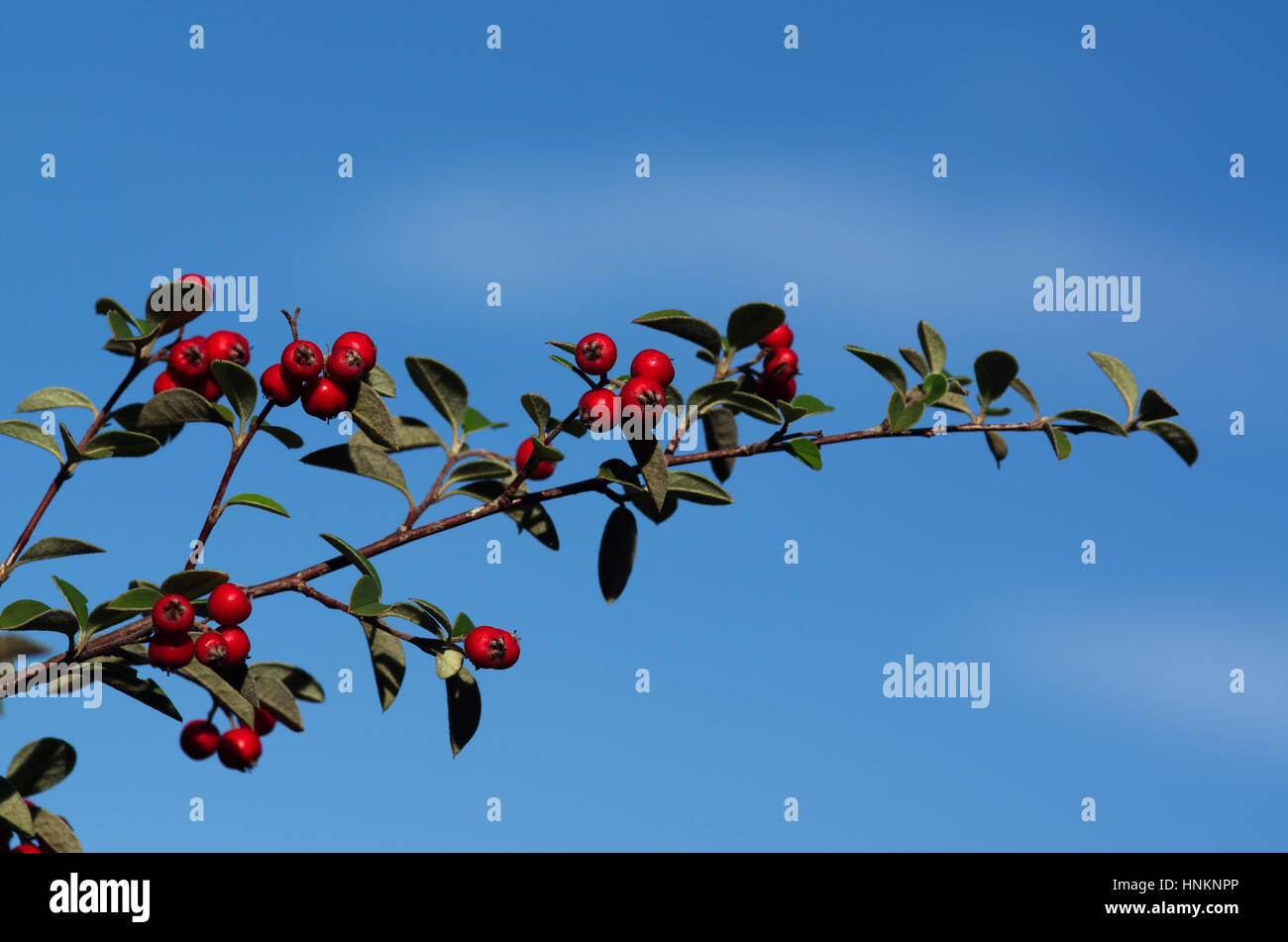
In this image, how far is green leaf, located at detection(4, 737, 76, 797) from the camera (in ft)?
12.3

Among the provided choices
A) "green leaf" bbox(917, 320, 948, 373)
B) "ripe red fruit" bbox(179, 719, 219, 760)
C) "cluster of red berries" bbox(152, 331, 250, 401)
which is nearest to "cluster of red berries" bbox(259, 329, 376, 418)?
"cluster of red berries" bbox(152, 331, 250, 401)

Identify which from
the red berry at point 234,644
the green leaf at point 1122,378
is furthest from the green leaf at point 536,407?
the green leaf at point 1122,378

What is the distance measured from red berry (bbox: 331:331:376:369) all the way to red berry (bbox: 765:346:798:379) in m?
1.51

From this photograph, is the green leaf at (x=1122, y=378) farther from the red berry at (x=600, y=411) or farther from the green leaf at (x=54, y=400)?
the green leaf at (x=54, y=400)

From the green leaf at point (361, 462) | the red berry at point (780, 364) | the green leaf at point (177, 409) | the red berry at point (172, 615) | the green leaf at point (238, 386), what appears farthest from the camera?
the red berry at point (780, 364)

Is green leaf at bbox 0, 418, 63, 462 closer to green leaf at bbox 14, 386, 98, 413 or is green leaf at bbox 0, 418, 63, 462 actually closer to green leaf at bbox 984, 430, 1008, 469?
green leaf at bbox 14, 386, 98, 413

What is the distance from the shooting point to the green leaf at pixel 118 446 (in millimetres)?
3479

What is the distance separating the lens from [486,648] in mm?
3395

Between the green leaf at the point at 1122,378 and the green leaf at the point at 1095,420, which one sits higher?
the green leaf at the point at 1122,378

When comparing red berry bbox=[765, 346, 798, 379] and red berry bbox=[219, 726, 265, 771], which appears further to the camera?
red berry bbox=[219, 726, 265, 771]

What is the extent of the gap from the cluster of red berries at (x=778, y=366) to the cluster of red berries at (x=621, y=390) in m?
0.55

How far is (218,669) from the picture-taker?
335cm
